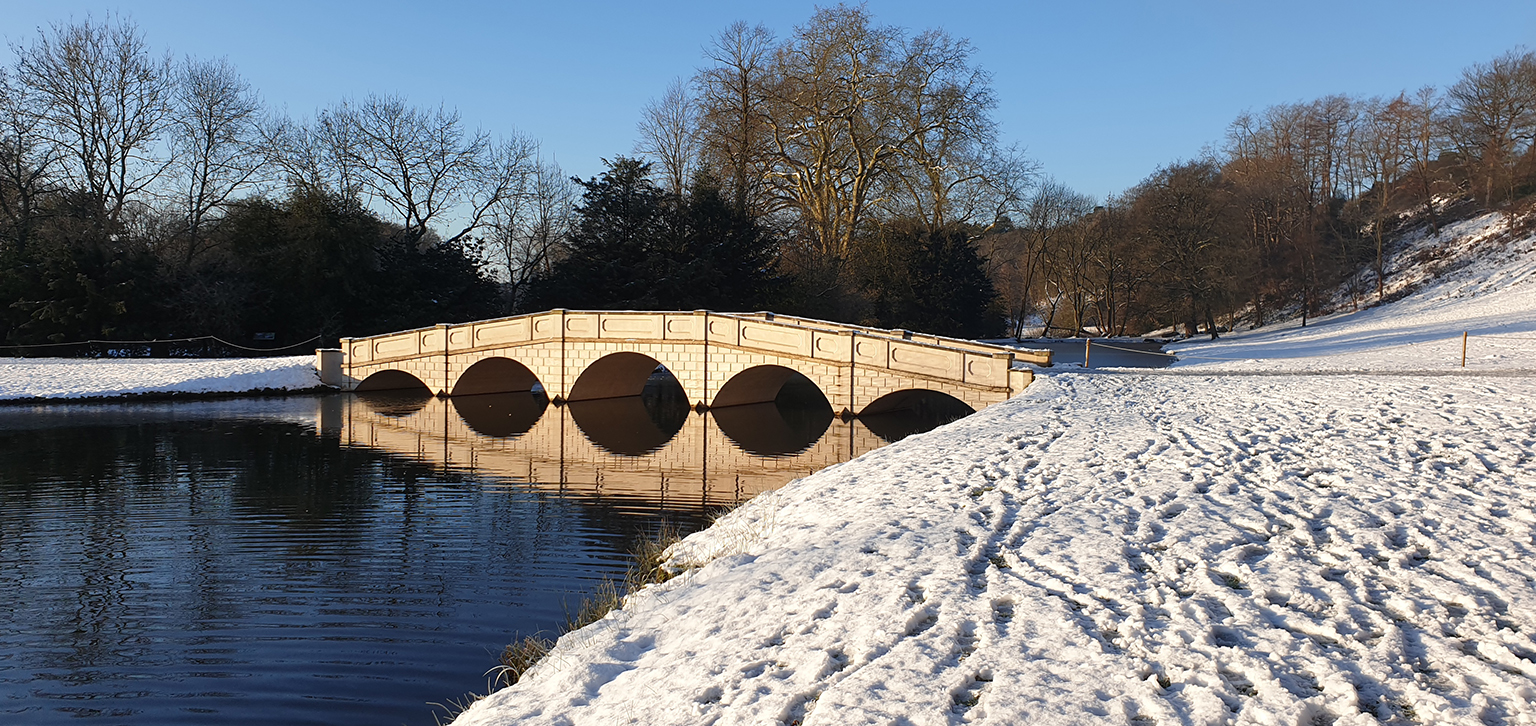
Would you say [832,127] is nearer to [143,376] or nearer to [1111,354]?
[1111,354]

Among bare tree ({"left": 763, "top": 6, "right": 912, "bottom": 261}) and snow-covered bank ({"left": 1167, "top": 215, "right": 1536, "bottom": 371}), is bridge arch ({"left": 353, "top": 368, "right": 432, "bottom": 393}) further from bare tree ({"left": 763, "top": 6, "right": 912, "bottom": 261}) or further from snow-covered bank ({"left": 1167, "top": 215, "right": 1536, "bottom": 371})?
Result: snow-covered bank ({"left": 1167, "top": 215, "right": 1536, "bottom": 371})

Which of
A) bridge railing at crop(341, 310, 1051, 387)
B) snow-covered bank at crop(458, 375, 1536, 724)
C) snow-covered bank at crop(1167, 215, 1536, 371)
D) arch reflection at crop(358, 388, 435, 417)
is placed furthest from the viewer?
arch reflection at crop(358, 388, 435, 417)

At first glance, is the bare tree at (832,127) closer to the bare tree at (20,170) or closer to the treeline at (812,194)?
the treeline at (812,194)

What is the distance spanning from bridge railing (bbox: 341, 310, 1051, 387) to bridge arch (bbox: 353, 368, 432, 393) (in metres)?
0.78

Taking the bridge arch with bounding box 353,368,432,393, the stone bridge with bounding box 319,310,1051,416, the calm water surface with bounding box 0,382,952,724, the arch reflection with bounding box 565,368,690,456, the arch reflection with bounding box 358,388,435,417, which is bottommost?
the calm water surface with bounding box 0,382,952,724

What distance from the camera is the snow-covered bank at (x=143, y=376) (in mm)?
22156

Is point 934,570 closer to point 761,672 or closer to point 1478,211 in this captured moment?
point 761,672

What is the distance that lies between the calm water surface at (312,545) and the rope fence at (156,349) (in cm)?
926

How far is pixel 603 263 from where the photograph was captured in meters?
32.0

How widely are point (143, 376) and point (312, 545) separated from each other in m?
18.6

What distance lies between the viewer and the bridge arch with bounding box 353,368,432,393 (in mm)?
26891

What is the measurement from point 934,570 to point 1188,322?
1732 inches

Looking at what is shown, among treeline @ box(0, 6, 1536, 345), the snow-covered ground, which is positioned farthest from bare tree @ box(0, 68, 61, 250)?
the snow-covered ground

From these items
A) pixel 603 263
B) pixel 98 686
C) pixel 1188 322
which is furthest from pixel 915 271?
pixel 98 686
